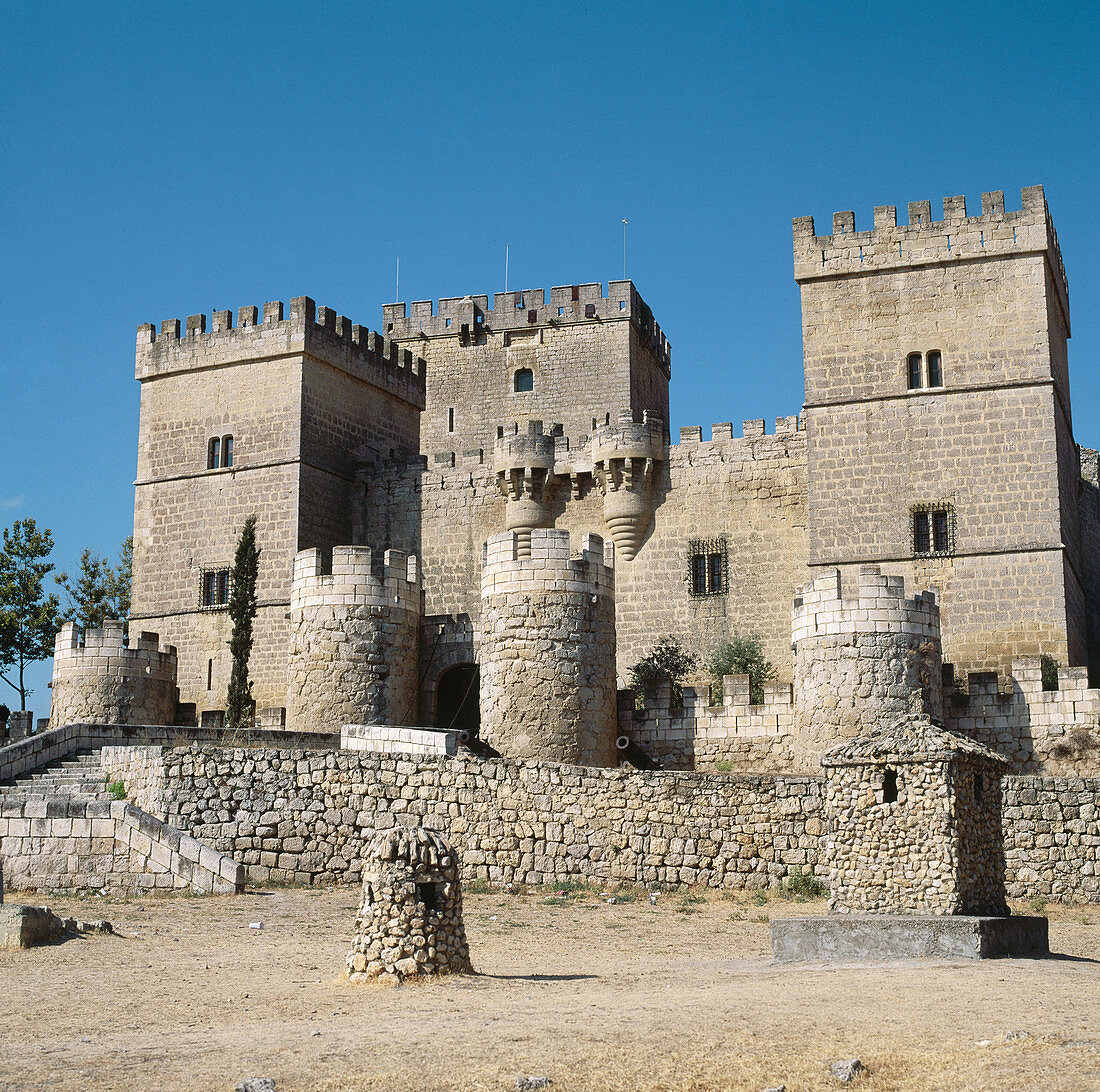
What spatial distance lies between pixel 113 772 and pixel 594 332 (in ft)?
71.7

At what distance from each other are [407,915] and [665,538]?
1789cm

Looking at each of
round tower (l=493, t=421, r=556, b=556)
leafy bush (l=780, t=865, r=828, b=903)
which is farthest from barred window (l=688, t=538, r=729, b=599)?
leafy bush (l=780, t=865, r=828, b=903)

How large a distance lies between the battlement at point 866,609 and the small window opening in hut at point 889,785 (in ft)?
24.9

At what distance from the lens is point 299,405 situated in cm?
2894

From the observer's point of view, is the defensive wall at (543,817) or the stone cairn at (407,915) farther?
the defensive wall at (543,817)

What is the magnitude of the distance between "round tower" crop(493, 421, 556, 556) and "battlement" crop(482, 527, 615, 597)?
707cm

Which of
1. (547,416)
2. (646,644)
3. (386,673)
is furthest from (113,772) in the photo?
(547,416)

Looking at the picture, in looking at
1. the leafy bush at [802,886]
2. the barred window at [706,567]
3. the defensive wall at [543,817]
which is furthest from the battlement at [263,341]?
the leafy bush at [802,886]

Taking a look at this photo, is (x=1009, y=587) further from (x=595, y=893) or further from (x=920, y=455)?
(x=595, y=893)

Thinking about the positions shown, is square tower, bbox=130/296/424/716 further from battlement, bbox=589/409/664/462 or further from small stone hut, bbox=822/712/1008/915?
small stone hut, bbox=822/712/1008/915

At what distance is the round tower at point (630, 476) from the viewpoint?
27562mm

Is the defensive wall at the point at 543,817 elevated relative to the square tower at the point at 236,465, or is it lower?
lower

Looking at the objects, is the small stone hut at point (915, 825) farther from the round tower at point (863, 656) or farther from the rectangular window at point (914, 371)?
the rectangular window at point (914, 371)

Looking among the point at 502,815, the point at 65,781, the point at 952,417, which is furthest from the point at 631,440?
the point at 65,781
